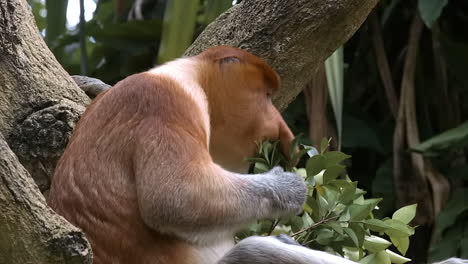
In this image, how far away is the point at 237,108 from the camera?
2.55 m

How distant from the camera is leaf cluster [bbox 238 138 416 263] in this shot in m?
2.47

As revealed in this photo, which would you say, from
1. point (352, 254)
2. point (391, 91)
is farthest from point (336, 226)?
point (391, 91)

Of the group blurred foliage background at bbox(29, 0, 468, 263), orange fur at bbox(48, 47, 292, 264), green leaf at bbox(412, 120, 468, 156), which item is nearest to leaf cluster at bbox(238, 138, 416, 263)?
orange fur at bbox(48, 47, 292, 264)

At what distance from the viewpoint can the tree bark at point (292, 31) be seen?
2.97m

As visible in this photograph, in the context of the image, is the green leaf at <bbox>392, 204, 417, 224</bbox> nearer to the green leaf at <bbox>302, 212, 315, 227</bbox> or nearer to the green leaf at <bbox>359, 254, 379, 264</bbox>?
the green leaf at <bbox>359, 254, 379, 264</bbox>

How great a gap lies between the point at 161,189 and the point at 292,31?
3.21 feet

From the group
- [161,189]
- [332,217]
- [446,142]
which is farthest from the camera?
[446,142]

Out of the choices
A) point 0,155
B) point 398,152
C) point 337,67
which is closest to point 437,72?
point 398,152

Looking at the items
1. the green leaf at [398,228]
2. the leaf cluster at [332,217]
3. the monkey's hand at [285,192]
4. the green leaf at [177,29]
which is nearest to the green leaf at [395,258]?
the leaf cluster at [332,217]

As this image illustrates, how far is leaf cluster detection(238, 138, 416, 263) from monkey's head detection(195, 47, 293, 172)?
4cm

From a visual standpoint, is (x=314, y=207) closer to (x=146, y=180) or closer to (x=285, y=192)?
(x=285, y=192)

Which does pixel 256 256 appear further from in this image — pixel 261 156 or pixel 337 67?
pixel 337 67

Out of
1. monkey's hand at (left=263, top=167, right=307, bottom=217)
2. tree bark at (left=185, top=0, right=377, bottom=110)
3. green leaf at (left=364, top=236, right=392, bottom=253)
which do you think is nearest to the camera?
monkey's hand at (left=263, top=167, right=307, bottom=217)

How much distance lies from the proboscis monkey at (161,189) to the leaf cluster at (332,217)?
0.12m
